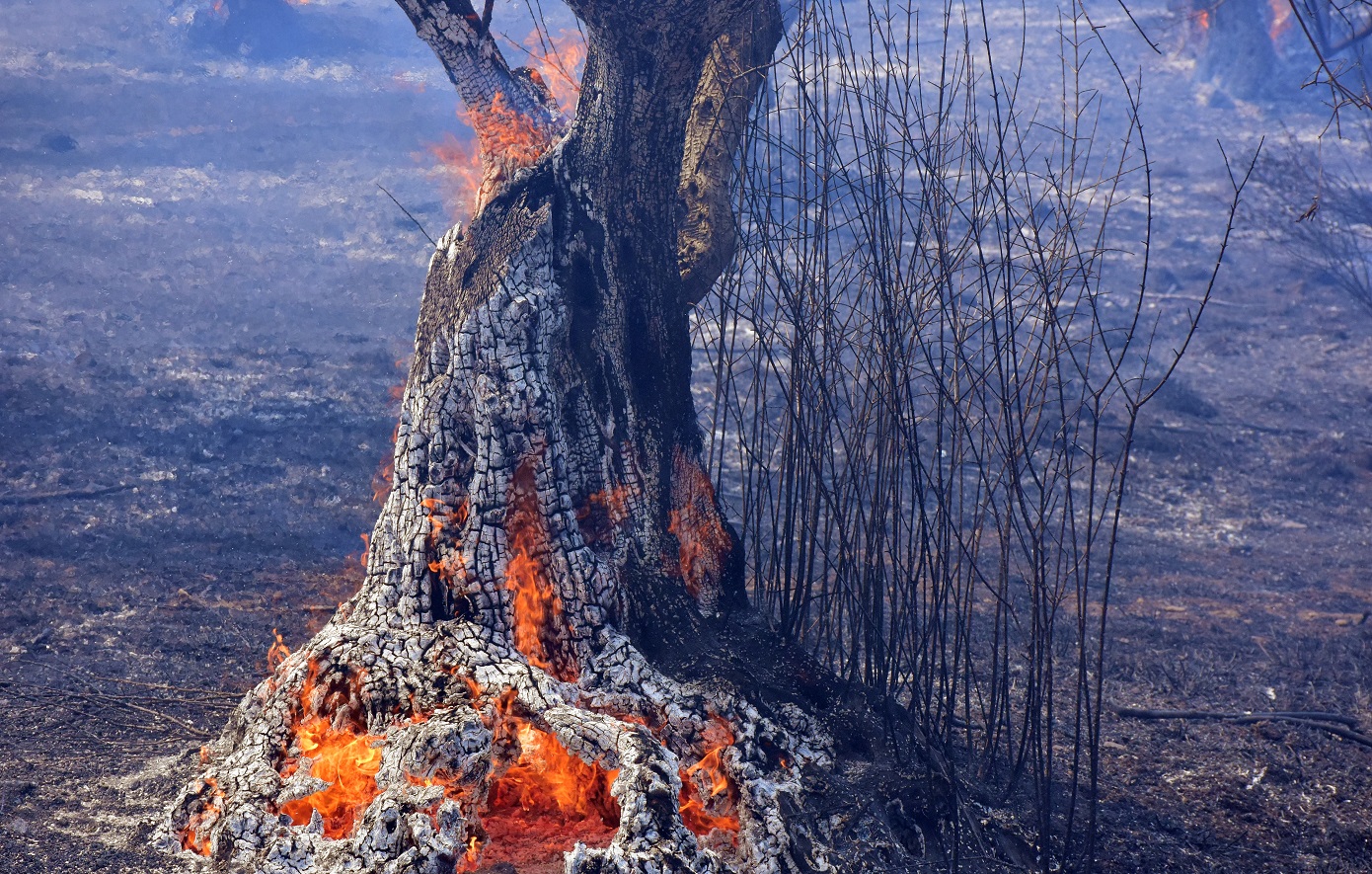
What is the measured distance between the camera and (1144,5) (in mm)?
25812

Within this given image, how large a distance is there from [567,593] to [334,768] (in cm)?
102

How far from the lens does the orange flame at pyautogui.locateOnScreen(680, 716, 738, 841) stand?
130 inches

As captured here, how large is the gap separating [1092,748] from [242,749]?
3.00 m

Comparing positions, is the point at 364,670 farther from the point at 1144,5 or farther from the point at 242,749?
the point at 1144,5

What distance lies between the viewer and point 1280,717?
15.6 feet

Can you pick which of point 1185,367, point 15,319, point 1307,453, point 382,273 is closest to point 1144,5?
point 1185,367

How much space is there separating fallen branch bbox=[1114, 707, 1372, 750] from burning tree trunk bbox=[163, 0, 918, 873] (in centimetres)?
205

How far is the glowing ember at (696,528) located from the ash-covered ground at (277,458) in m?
1.92

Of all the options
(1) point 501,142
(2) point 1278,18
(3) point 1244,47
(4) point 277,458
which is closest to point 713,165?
(1) point 501,142

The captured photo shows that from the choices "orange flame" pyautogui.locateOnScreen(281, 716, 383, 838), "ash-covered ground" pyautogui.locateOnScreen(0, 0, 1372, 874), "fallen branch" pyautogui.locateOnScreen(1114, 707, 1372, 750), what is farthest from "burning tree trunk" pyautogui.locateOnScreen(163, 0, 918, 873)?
"fallen branch" pyautogui.locateOnScreen(1114, 707, 1372, 750)

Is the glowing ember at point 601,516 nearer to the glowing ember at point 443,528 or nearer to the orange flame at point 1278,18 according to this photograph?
the glowing ember at point 443,528

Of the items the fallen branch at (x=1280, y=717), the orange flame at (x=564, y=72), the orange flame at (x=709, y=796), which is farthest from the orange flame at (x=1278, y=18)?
the orange flame at (x=709, y=796)

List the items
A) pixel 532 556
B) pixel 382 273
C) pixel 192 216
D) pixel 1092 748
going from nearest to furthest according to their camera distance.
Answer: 1. pixel 1092 748
2. pixel 532 556
3. pixel 382 273
4. pixel 192 216

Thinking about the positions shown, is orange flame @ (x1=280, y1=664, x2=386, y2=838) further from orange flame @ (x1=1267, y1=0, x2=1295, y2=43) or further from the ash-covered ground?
orange flame @ (x1=1267, y1=0, x2=1295, y2=43)
